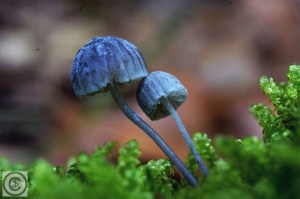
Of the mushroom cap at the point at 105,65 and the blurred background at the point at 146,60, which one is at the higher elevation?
the blurred background at the point at 146,60

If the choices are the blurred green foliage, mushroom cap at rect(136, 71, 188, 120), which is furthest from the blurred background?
the blurred green foliage

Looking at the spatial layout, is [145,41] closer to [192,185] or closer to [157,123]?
[157,123]

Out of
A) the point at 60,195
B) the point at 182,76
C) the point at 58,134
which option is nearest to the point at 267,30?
the point at 182,76

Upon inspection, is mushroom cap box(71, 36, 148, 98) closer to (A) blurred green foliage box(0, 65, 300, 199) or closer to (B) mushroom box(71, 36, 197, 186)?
(B) mushroom box(71, 36, 197, 186)

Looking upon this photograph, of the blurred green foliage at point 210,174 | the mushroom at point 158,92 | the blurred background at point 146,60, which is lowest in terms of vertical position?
the blurred green foliage at point 210,174

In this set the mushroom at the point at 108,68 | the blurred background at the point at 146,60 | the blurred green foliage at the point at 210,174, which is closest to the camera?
the blurred green foliage at the point at 210,174

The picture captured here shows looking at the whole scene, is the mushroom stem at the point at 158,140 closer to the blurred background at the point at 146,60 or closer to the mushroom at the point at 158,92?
the mushroom at the point at 158,92
